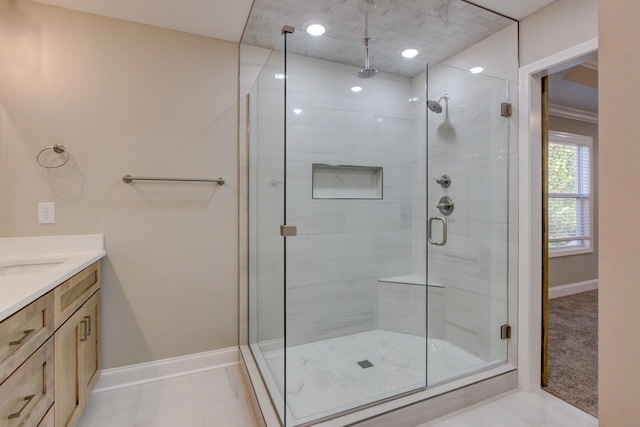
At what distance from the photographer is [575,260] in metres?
4.24

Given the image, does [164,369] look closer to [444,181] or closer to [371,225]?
[371,225]

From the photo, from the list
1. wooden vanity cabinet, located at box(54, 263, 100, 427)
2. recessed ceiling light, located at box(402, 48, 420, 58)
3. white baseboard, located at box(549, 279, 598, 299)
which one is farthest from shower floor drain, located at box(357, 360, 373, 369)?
white baseboard, located at box(549, 279, 598, 299)

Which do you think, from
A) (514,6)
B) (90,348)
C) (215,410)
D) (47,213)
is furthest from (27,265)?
(514,6)

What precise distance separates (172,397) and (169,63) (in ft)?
7.21

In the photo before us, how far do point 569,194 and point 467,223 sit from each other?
286 cm

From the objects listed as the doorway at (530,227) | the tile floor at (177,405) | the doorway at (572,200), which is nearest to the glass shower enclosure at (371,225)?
the doorway at (530,227)

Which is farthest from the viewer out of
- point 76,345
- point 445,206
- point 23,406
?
point 445,206

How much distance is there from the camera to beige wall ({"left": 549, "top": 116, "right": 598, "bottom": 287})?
4059 mm

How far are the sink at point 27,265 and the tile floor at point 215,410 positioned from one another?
2.84 feet

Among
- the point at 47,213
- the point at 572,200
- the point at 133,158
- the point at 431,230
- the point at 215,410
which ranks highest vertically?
the point at 133,158

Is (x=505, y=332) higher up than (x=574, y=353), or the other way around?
(x=505, y=332)

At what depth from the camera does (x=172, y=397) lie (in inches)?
77.8

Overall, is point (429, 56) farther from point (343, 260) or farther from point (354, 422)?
point (354, 422)

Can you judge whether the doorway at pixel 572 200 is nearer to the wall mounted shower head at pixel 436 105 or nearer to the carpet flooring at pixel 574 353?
the carpet flooring at pixel 574 353
